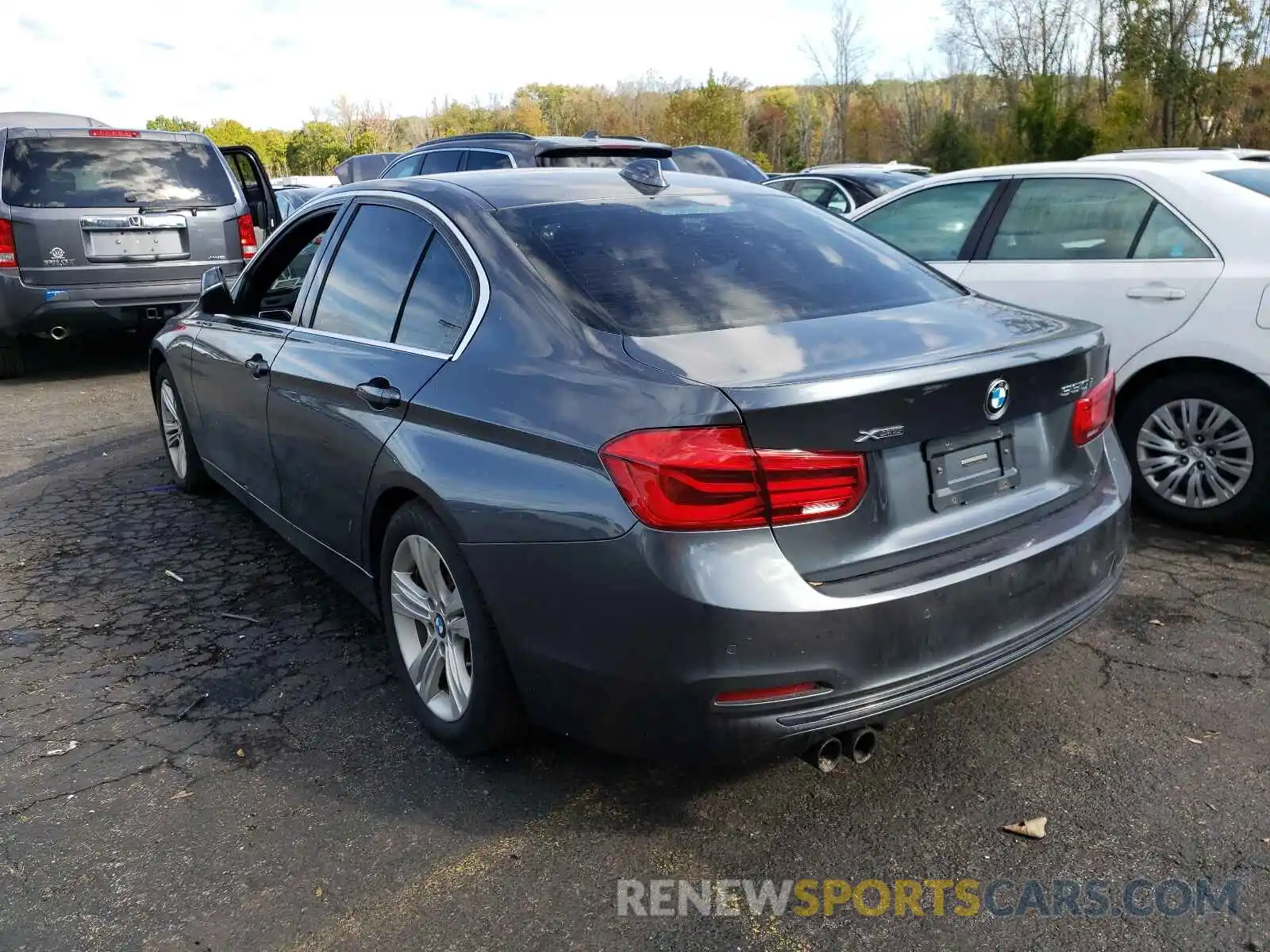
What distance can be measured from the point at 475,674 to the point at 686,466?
921mm

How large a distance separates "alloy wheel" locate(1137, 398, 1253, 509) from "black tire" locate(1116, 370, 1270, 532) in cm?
2

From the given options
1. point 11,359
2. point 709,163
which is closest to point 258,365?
point 11,359

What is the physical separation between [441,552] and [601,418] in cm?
70

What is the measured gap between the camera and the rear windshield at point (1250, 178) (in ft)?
16.0

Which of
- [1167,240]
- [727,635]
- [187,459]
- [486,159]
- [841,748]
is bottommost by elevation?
[841,748]

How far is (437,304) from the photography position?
125 inches

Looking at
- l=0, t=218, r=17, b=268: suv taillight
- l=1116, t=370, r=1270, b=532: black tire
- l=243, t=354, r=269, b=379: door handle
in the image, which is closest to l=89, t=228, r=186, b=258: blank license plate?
l=0, t=218, r=17, b=268: suv taillight

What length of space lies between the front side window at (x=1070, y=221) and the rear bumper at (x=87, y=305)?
612 cm

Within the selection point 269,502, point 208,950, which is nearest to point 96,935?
point 208,950

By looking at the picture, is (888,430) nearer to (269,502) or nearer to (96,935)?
(96,935)

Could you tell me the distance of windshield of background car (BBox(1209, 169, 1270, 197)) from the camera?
16.0ft

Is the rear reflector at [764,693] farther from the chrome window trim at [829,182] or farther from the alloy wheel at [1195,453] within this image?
the chrome window trim at [829,182]

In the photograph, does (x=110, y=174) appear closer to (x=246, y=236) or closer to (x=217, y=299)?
(x=246, y=236)

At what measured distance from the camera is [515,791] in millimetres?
2936
